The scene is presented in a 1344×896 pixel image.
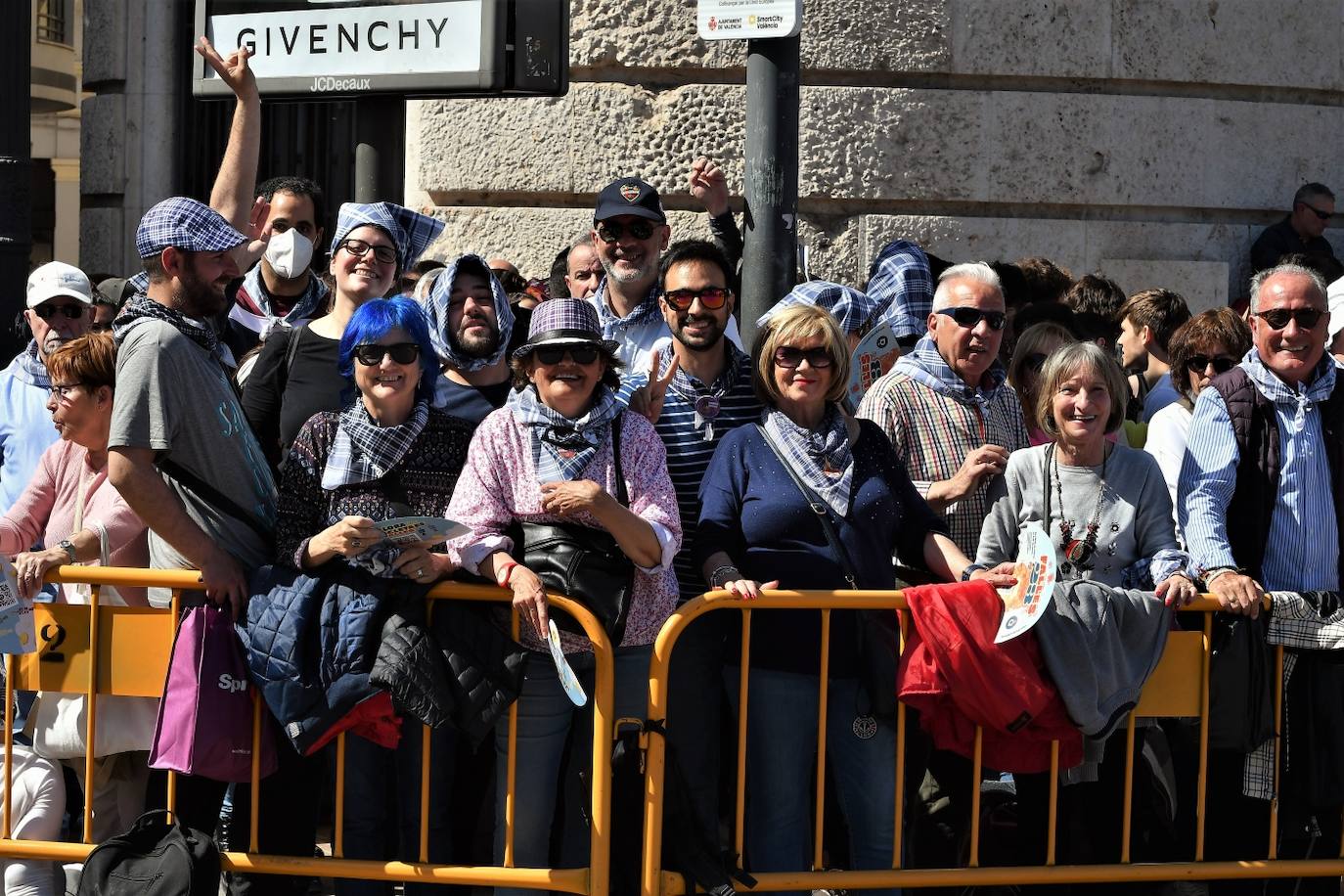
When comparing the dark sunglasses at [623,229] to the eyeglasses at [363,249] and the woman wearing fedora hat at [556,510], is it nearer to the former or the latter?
the eyeglasses at [363,249]

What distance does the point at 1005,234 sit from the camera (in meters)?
7.71

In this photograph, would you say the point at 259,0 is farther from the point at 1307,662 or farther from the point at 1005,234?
the point at 1307,662

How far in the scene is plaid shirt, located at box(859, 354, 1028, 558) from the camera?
16.7 feet

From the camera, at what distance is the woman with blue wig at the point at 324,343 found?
4.81 m

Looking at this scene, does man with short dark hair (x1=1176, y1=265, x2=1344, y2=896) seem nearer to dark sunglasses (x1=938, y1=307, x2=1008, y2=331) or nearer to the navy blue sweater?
dark sunglasses (x1=938, y1=307, x2=1008, y2=331)

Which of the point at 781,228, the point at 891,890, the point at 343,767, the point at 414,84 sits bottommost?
the point at 891,890

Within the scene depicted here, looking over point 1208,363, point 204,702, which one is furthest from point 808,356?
point 204,702

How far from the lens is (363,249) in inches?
206

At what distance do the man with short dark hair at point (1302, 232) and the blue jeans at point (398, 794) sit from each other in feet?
15.9

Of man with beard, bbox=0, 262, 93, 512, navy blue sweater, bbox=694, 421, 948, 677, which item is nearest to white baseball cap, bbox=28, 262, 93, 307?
man with beard, bbox=0, 262, 93, 512

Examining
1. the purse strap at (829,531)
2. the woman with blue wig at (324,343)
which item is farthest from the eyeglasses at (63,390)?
the purse strap at (829,531)

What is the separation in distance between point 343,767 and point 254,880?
1.27ft

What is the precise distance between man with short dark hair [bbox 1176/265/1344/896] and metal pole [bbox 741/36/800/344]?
4.38 feet

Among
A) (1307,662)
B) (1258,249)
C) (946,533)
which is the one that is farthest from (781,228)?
(1258,249)
